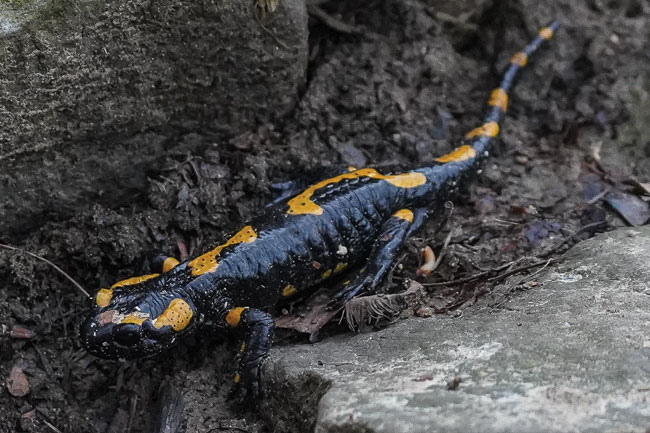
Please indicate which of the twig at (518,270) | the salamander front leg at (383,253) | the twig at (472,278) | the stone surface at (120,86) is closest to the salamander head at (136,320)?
the stone surface at (120,86)

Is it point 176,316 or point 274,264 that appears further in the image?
point 274,264

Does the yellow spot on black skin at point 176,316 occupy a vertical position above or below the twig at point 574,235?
below

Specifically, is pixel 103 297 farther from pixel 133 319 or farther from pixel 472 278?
pixel 472 278

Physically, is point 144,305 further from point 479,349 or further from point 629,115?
point 629,115

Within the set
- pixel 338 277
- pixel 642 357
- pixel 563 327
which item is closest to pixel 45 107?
pixel 338 277

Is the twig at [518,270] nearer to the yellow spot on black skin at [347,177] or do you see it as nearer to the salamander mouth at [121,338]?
the yellow spot on black skin at [347,177]

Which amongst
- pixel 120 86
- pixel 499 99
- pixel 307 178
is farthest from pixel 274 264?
pixel 499 99
